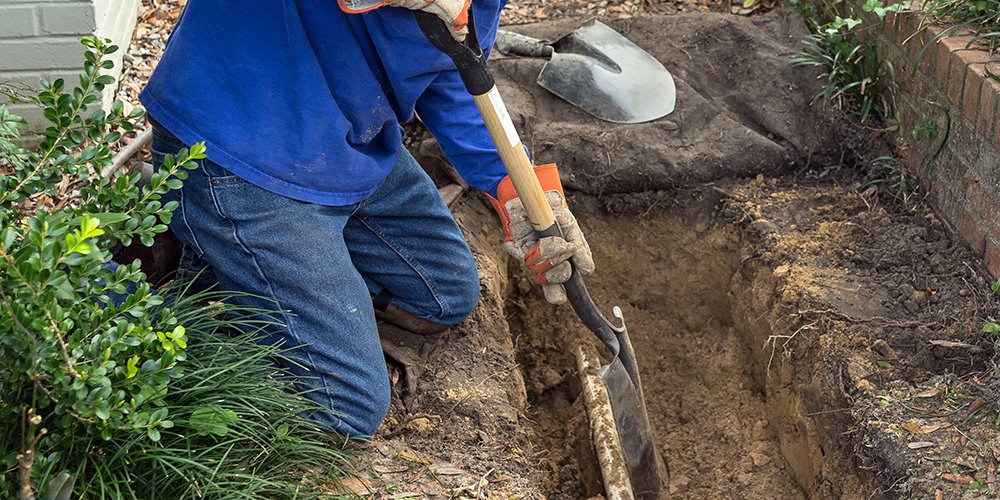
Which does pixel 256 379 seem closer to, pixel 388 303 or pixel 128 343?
pixel 128 343

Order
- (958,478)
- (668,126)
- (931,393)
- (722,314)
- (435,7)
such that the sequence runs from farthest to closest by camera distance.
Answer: (668,126) → (722,314) → (931,393) → (958,478) → (435,7)

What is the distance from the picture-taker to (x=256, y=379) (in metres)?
2.33

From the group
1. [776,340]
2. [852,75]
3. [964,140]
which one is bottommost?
[776,340]

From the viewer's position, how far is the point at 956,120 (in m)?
3.12

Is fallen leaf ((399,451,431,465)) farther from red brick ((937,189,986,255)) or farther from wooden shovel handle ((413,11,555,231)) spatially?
red brick ((937,189,986,255))

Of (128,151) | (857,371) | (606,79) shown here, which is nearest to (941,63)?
(857,371)

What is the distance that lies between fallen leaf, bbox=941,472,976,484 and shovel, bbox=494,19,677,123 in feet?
6.19

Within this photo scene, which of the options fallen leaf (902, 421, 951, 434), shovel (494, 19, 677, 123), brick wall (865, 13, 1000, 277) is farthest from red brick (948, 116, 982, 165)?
shovel (494, 19, 677, 123)

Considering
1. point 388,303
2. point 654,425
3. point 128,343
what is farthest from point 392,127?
point 654,425

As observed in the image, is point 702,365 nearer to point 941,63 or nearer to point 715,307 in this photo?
point 715,307

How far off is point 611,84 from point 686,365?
46.7 inches

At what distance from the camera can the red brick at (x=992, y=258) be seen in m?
2.89

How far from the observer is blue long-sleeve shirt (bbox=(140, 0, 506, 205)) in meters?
2.27

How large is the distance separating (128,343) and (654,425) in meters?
2.09
